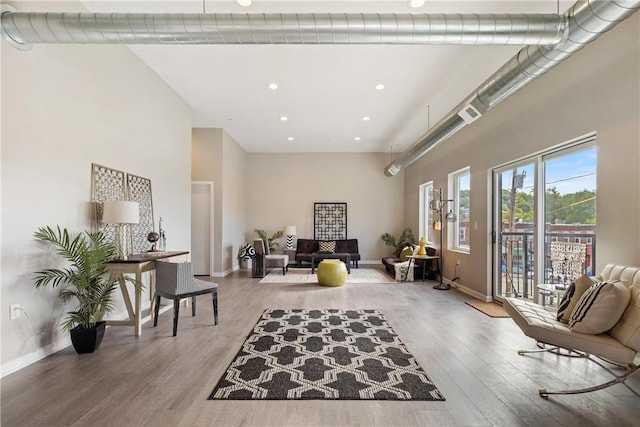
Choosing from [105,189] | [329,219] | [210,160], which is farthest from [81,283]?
[329,219]

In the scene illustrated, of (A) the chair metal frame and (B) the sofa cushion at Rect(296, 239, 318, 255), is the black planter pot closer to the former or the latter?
(A) the chair metal frame

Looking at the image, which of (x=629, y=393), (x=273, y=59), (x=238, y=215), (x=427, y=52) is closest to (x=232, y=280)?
(x=238, y=215)

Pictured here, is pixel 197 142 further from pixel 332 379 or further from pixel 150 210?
pixel 332 379

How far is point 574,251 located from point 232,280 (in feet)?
18.2

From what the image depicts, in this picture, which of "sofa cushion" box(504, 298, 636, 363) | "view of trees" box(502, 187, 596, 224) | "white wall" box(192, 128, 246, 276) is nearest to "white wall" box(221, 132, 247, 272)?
"white wall" box(192, 128, 246, 276)

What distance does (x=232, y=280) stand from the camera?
6.40 m

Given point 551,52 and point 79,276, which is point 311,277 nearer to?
point 79,276

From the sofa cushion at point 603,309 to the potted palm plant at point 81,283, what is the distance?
382cm

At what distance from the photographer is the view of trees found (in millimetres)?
3127

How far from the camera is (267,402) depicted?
79.8 inches

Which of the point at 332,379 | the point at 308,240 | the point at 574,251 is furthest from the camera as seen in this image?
the point at 308,240

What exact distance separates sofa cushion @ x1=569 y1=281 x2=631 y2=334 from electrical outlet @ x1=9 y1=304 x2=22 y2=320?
4.15 m

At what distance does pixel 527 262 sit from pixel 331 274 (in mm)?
3079

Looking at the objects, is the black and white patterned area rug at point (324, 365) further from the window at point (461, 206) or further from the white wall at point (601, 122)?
the window at point (461, 206)
